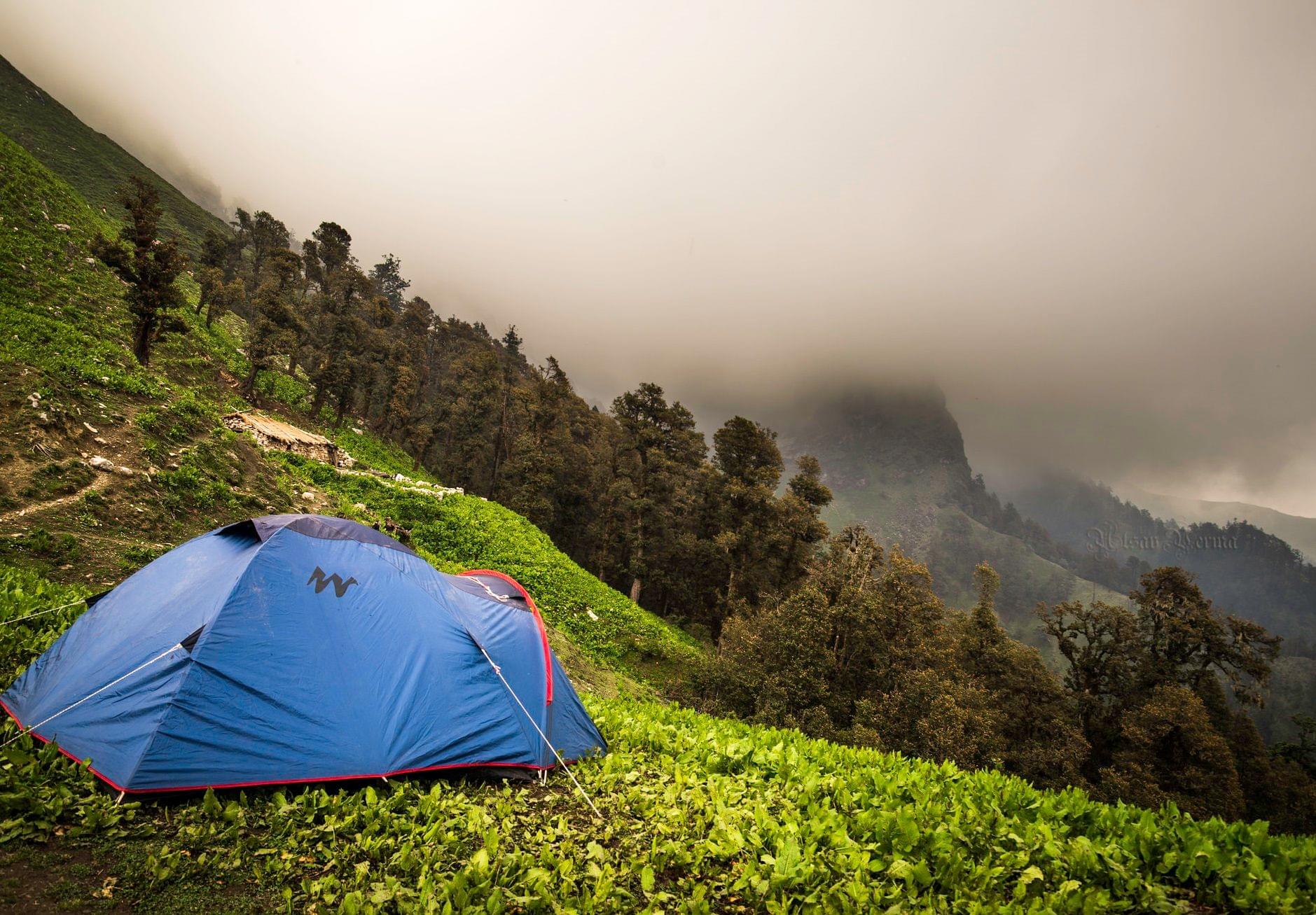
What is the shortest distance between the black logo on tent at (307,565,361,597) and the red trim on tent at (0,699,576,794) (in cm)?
174

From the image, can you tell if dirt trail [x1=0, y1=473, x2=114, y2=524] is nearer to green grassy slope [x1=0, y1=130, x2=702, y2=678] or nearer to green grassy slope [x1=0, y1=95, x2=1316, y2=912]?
green grassy slope [x1=0, y1=130, x2=702, y2=678]

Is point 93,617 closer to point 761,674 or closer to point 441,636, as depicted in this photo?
point 441,636

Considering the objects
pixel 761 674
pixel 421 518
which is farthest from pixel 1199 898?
pixel 421 518

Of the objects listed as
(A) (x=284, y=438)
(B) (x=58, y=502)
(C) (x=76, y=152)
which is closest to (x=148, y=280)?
(A) (x=284, y=438)

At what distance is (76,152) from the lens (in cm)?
5828

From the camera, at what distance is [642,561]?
32.9 metres

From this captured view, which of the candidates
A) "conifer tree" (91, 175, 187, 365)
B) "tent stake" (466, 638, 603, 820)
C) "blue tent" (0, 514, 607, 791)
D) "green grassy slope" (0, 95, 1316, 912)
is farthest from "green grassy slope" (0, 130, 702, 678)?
"tent stake" (466, 638, 603, 820)

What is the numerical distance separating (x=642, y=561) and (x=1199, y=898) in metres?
30.4

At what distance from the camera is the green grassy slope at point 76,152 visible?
166 ft

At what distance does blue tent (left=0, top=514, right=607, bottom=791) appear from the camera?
13.3 ft

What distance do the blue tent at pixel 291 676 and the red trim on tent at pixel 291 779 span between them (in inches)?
0.7

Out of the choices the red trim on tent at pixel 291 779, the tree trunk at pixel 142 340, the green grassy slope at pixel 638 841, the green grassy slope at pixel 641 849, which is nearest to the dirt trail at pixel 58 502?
the green grassy slope at pixel 638 841

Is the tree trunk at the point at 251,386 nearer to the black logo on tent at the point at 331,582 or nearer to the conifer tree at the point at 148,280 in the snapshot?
the conifer tree at the point at 148,280

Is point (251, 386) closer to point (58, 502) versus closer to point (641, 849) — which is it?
point (58, 502)
